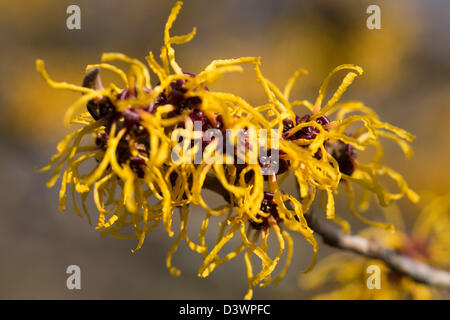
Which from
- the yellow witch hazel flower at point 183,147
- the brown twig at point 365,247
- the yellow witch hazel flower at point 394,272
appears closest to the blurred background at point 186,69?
the yellow witch hazel flower at point 394,272

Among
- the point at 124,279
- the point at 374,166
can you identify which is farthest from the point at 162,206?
the point at 124,279

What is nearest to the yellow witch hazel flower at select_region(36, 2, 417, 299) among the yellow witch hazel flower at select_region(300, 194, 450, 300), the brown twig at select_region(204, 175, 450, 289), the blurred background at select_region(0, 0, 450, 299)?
the brown twig at select_region(204, 175, 450, 289)

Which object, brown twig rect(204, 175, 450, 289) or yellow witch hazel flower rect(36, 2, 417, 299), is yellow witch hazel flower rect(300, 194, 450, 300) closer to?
brown twig rect(204, 175, 450, 289)

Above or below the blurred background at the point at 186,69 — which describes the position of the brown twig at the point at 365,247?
below

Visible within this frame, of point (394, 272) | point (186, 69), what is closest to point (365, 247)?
point (394, 272)

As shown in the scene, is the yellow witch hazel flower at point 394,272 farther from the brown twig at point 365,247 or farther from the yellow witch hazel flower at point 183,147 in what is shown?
the yellow witch hazel flower at point 183,147

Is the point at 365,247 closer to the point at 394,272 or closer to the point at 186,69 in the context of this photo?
the point at 394,272
